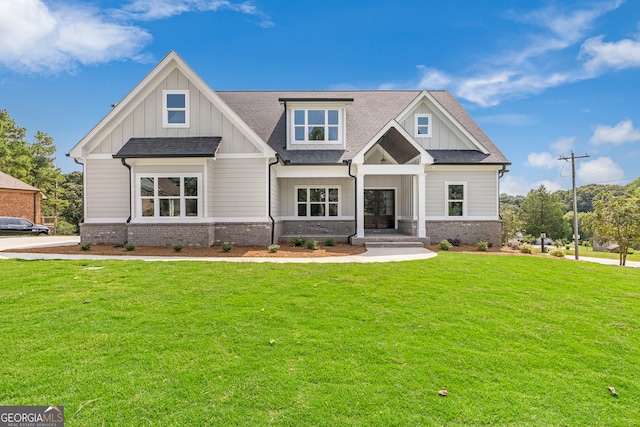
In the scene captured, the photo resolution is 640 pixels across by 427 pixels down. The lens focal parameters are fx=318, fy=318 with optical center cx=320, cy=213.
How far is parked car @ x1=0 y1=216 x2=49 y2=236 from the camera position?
79.4 ft

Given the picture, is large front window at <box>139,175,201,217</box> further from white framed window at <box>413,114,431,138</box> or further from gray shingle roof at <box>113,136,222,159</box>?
white framed window at <box>413,114,431,138</box>

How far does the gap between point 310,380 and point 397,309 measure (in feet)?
8.73

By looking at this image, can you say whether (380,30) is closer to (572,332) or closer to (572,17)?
(572,17)

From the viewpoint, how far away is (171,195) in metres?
13.4

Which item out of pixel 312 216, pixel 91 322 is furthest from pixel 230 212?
pixel 91 322

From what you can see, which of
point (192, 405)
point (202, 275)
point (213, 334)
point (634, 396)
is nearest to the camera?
point (192, 405)

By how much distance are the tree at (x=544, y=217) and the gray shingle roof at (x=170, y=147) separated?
163ft

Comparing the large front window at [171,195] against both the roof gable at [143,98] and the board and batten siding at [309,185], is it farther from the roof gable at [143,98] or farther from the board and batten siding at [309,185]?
the board and batten siding at [309,185]

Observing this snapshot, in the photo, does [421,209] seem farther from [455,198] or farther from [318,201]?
[318,201]

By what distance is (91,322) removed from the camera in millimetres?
4898

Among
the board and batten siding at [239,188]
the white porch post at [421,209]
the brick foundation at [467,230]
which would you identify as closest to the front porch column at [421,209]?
the white porch post at [421,209]

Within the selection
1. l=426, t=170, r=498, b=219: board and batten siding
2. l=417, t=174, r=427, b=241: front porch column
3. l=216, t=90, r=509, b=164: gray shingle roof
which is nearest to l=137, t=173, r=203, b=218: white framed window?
l=216, t=90, r=509, b=164: gray shingle roof

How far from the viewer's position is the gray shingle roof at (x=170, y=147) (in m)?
12.7

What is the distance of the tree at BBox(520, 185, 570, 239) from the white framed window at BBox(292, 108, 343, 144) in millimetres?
43739
